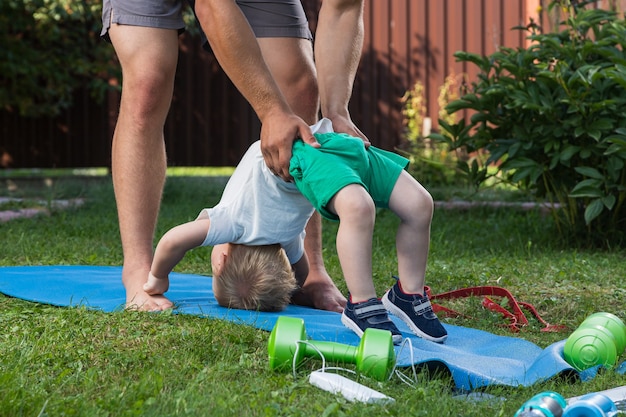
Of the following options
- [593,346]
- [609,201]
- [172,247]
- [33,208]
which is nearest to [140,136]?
[172,247]

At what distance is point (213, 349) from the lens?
2.41 m

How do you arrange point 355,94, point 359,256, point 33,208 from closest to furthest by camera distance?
point 359,256
point 33,208
point 355,94

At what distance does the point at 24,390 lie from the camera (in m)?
1.93

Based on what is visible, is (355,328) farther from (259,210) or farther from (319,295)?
(319,295)

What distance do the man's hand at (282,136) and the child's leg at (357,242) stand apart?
0.24 metres

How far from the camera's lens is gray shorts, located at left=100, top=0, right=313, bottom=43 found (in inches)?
125

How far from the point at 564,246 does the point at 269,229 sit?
2455 millimetres

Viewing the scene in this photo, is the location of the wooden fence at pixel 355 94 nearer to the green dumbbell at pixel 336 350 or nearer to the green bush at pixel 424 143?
the green bush at pixel 424 143

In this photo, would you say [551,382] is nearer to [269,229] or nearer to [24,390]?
[269,229]

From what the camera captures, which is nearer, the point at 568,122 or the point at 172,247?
the point at 172,247

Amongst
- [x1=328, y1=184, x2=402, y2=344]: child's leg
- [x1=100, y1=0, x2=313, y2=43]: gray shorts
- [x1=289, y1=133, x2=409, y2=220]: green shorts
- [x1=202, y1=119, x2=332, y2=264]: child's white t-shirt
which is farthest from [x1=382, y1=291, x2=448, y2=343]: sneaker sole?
[x1=100, y1=0, x2=313, y2=43]: gray shorts

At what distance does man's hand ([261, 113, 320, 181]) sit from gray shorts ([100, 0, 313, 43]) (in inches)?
28.5

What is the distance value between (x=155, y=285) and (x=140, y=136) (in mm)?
578

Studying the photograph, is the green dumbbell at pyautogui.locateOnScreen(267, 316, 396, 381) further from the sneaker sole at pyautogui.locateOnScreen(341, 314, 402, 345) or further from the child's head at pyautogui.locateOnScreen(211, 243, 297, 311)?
the child's head at pyautogui.locateOnScreen(211, 243, 297, 311)
